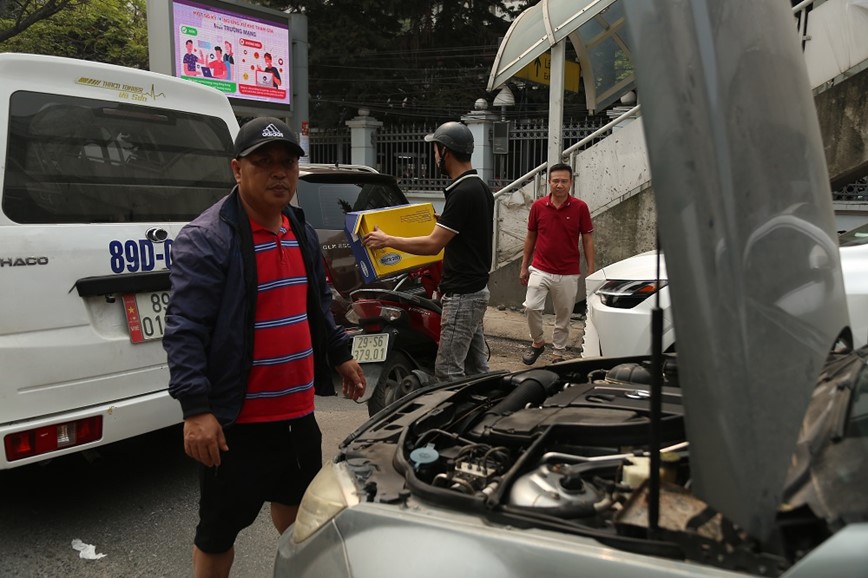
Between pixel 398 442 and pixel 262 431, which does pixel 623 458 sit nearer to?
pixel 398 442

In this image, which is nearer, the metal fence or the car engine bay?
the car engine bay

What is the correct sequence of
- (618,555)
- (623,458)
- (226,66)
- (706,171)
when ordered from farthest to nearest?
(226,66), (623,458), (618,555), (706,171)

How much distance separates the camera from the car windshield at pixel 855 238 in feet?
12.6

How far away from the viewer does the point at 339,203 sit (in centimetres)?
541

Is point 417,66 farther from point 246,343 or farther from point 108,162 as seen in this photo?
point 246,343

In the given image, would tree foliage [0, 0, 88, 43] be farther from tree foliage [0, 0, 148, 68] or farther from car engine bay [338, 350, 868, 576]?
car engine bay [338, 350, 868, 576]

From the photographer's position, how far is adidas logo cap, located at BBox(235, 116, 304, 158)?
86.0 inches

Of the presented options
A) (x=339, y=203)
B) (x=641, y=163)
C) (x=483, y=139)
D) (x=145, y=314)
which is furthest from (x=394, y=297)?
(x=483, y=139)

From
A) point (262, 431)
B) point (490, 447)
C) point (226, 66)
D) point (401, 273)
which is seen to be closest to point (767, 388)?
point (490, 447)

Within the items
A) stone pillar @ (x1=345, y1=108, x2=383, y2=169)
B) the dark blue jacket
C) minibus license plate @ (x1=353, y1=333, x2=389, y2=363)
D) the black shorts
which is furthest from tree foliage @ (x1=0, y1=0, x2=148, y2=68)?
the black shorts

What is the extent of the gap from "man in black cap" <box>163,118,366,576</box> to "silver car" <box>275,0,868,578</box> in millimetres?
715

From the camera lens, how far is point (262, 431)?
7.67ft

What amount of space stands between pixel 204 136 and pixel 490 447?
2797 millimetres

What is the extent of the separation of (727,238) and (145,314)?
2.84 m
